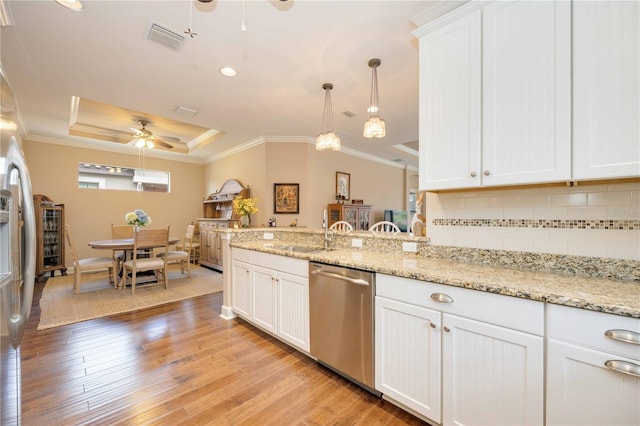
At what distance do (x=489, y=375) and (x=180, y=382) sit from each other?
2.06 meters

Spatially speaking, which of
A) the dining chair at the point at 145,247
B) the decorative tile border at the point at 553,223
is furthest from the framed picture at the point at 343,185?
the decorative tile border at the point at 553,223

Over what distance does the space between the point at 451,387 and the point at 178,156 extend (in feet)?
24.4

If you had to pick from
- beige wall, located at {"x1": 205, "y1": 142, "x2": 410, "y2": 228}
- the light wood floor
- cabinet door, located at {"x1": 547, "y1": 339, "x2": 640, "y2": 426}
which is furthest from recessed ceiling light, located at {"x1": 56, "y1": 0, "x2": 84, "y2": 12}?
cabinet door, located at {"x1": 547, "y1": 339, "x2": 640, "y2": 426}

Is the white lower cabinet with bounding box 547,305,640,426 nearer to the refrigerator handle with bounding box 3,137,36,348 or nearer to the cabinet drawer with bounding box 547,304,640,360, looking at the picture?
the cabinet drawer with bounding box 547,304,640,360

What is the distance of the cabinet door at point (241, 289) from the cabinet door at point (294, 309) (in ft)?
1.86

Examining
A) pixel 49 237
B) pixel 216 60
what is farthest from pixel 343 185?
pixel 49 237

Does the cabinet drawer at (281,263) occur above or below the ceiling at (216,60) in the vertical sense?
below

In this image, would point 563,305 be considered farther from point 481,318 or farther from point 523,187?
point 523,187

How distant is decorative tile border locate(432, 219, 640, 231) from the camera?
1411mm

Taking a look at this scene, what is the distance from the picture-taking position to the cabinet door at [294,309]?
2219 mm

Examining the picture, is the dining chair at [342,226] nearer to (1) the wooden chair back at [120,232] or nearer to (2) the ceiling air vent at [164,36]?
(2) the ceiling air vent at [164,36]

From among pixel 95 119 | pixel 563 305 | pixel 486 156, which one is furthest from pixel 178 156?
pixel 563 305

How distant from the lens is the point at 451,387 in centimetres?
141

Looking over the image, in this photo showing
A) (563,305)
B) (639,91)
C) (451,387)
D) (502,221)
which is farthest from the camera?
(502,221)
